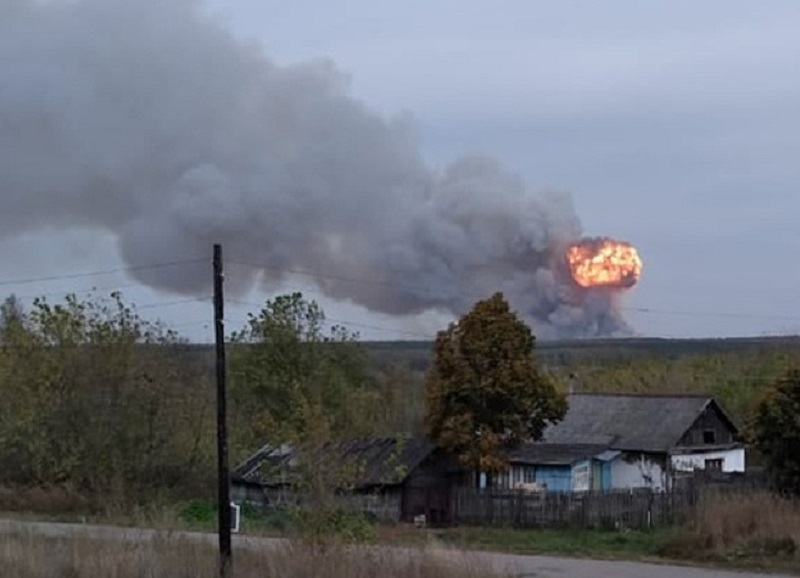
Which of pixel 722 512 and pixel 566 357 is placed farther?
pixel 566 357

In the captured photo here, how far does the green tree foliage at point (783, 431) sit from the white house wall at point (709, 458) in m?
16.8

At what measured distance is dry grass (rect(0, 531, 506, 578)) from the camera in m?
22.8

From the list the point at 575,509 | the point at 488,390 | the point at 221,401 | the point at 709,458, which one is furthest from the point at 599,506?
the point at 221,401

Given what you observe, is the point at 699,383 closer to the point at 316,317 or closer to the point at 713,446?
the point at 713,446

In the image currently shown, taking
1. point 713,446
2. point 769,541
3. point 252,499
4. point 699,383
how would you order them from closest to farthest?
point 769,541
point 252,499
point 713,446
point 699,383

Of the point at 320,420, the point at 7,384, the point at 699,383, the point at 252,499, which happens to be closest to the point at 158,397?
the point at 252,499

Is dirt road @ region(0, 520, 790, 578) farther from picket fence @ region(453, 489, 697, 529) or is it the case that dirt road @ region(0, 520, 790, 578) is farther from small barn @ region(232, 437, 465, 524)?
small barn @ region(232, 437, 465, 524)

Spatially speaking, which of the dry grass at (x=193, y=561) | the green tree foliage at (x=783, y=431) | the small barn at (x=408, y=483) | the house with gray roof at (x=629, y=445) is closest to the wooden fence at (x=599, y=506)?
the green tree foliage at (x=783, y=431)

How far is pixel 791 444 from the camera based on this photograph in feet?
142

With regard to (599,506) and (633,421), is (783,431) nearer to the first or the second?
(599,506)

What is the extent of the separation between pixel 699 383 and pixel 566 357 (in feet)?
118

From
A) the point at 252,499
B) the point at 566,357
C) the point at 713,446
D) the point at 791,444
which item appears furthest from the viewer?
the point at 566,357

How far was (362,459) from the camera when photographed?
25.9m

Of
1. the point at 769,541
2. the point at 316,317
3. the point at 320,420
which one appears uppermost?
the point at 316,317
